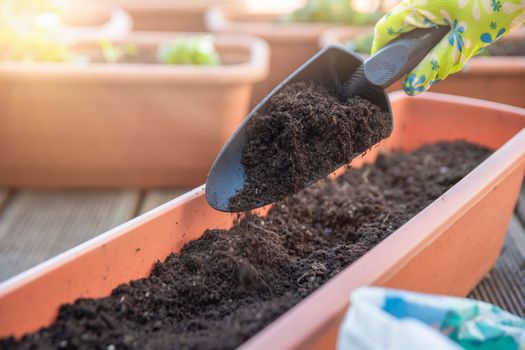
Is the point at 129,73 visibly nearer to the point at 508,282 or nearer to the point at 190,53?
the point at 190,53

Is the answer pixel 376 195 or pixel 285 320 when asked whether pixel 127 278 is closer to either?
pixel 285 320

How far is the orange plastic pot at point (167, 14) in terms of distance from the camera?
2.75 metres

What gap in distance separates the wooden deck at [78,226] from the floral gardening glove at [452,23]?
1.98 ft

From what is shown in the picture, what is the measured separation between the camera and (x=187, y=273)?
1030 mm

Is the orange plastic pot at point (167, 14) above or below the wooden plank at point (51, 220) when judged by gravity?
above

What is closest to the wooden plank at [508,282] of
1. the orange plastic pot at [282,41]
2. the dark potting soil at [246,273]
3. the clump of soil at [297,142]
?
the dark potting soil at [246,273]

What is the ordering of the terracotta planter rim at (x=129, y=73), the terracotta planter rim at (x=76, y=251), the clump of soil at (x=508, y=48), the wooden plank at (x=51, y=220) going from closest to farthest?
1. the terracotta planter rim at (x=76, y=251)
2. the wooden plank at (x=51, y=220)
3. the terracotta planter rim at (x=129, y=73)
4. the clump of soil at (x=508, y=48)

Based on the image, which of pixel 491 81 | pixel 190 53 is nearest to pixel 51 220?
pixel 190 53

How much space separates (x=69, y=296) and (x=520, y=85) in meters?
1.68

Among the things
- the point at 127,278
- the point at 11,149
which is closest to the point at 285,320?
the point at 127,278

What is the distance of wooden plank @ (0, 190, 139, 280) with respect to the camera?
61.5 inches

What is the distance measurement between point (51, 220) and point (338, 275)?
120cm

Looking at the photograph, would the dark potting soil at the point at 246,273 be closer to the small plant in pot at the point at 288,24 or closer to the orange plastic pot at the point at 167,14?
the small plant in pot at the point at 288,24

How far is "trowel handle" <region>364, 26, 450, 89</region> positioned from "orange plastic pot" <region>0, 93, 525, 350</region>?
25 centimetres
